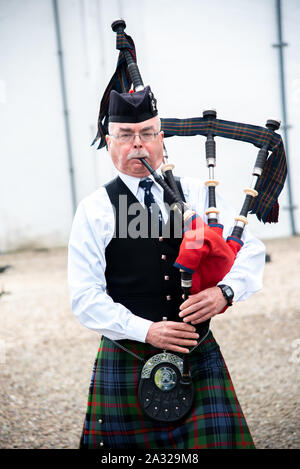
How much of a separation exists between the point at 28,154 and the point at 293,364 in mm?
6491

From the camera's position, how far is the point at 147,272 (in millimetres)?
1877

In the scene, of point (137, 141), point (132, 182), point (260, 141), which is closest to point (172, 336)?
point (132, 182)

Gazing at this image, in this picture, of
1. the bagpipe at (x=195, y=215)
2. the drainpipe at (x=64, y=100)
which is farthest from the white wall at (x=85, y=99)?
the bagpipe at (x=195, y=215)

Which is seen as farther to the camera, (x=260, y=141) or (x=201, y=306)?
(x=260, y=141)

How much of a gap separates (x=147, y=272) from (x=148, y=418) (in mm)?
510

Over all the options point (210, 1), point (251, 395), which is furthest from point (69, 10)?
point (251, 395)

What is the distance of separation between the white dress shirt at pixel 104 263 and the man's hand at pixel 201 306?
0.32ft

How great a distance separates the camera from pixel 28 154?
9.53m

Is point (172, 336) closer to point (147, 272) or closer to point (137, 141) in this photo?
point (147, 272)

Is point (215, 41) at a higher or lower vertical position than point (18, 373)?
higher

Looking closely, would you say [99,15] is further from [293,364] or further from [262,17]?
[293,364]

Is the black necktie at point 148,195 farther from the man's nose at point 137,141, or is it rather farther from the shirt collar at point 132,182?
the man's nose at point 137,141

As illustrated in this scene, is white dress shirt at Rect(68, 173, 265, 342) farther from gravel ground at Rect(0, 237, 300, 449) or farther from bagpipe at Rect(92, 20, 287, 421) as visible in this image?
gravel ground at Rect(0, 237, 300, 449)

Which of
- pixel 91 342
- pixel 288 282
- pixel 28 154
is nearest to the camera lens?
pixel 91 342
